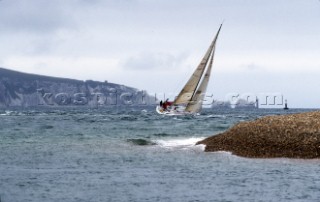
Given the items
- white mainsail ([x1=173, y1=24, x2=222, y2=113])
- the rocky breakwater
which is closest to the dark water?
the rocky breakwater

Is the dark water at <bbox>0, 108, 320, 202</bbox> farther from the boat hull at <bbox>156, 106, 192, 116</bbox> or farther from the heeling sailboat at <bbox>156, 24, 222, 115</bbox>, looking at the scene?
the boat hull at <bbox>156, 106, 192, 116</bbox>

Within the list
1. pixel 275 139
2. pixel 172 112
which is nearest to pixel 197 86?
pixel 172 112

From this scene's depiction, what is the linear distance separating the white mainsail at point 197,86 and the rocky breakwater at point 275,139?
4408 centimetres

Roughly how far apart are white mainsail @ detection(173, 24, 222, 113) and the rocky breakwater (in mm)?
44080

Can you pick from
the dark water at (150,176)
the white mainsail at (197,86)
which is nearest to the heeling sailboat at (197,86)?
the white mainsail at (197,86)

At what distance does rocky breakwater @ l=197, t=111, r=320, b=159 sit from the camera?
3022 cm

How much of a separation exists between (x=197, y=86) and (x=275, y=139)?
50.2m

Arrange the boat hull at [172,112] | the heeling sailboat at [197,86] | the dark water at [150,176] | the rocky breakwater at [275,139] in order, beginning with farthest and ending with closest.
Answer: the boat hull at [172,112] → the heeling sailboat at [197,86] → the rocky breakwater at [275,139] → the dark water at [150,176]

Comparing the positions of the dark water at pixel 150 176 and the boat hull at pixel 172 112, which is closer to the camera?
the dark water at pixel 150 176

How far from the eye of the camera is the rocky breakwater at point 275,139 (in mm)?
30219

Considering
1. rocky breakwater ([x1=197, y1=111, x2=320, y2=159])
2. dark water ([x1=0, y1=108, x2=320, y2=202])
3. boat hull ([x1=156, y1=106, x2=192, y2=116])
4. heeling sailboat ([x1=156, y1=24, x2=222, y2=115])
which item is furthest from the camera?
boat hull ([x1=156, y1=106, x2=192, y2=116])

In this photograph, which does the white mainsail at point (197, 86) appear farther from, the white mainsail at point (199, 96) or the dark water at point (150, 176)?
the dark water at point (150, 176)

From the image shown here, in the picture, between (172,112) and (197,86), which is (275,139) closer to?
(197,86)

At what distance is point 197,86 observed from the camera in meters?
81.3
